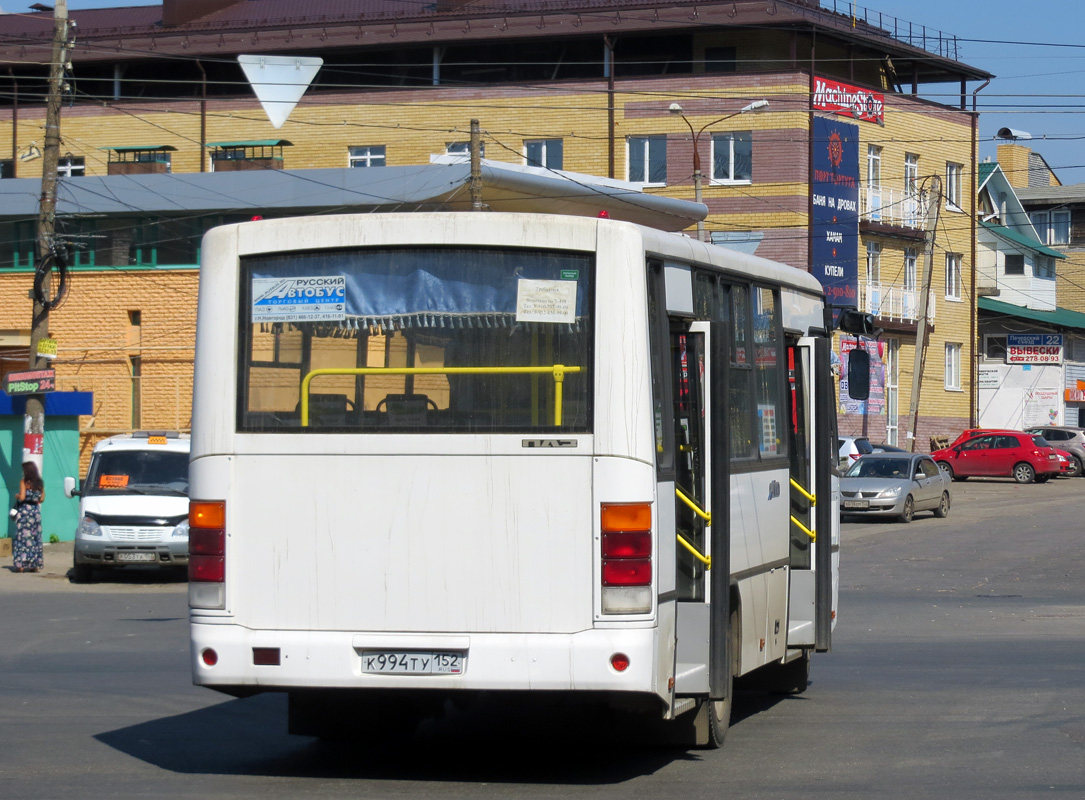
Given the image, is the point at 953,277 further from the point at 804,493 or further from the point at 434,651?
the point at 434,651

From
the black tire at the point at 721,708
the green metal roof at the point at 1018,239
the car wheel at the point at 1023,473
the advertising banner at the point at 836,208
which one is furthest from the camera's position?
the green metal roof at the point at 1018,239

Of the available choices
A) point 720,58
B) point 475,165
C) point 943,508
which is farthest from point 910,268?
point 475,165

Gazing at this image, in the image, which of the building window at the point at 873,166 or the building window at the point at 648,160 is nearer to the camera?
the building window at the point at 648,160

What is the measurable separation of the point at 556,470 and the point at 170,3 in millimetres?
55900

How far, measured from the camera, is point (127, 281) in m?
38.1

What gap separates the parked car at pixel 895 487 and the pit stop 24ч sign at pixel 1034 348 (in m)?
30.3

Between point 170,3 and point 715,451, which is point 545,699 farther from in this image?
point 170,3

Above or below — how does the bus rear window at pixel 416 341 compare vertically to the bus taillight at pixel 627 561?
above

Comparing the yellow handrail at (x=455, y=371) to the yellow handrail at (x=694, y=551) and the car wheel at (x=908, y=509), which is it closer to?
the yellow handrail at (x=694, y=551)

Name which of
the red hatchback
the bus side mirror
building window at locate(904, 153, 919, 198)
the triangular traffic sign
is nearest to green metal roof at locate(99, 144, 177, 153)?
the triangular traffic sign

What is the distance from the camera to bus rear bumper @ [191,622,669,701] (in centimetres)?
725

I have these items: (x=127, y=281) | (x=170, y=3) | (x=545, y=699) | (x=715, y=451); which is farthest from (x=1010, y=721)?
(x=170, y=3)

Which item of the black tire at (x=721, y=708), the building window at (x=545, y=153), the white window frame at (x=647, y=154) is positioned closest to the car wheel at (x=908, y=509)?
the white window frame at (x=647, y=154)

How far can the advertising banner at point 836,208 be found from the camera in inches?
1993
